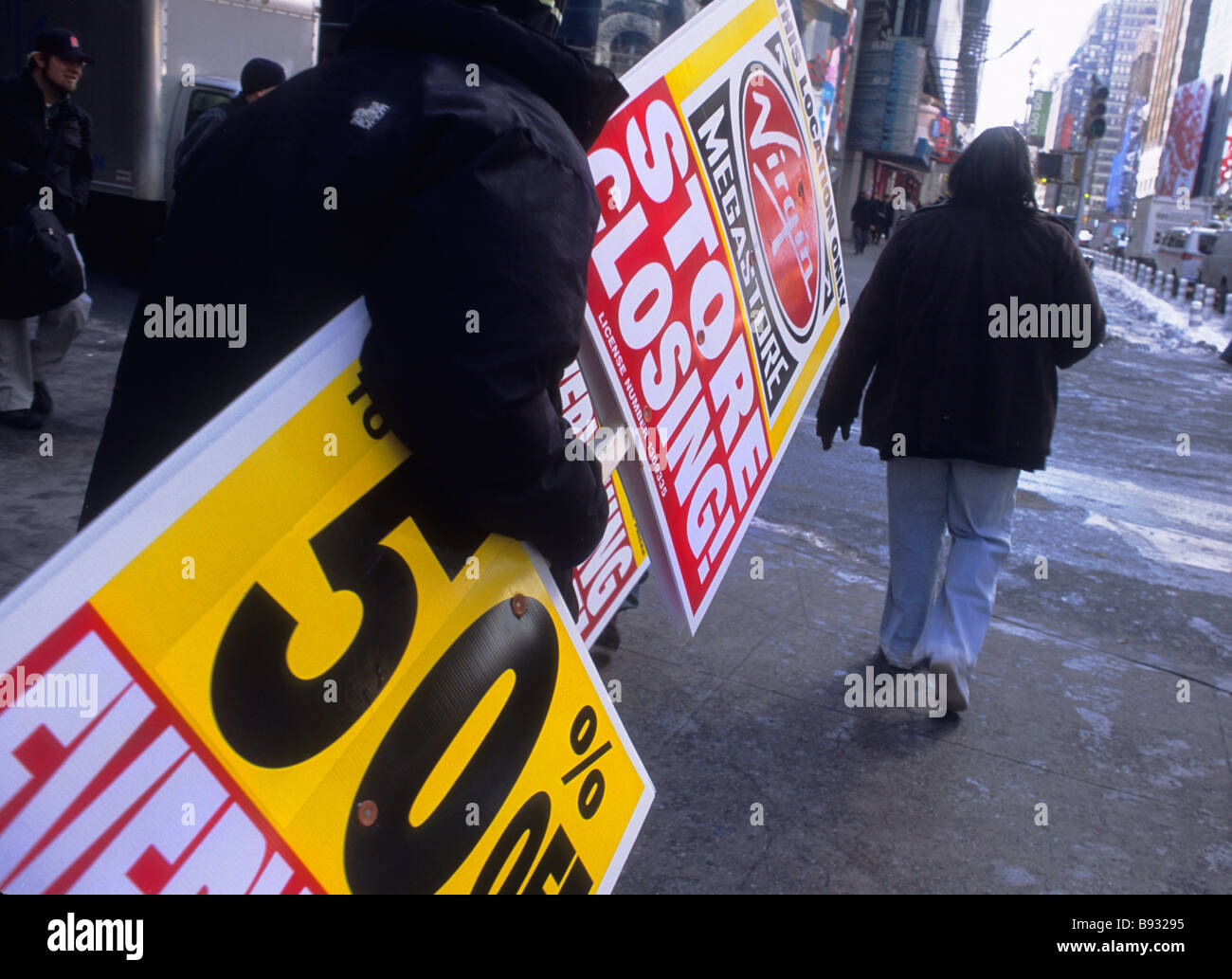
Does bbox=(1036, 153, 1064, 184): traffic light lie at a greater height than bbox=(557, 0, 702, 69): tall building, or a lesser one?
lesser

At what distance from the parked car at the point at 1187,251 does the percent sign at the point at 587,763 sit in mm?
34750

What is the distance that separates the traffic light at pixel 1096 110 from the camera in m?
17.9

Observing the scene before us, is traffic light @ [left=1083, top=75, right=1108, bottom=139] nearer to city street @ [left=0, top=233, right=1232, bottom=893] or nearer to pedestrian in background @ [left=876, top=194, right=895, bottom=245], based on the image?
city street @ [left=0, top=233, right=1232, bottom=893]

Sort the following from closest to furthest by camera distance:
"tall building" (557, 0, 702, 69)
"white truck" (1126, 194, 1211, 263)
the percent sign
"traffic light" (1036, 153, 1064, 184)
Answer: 1. the percent sign
2. "tall building" (557, 0, 702, 69)
3. "traffic light" (1036, 153, 1064, 184)
4. "white truck" (1126, 194, 1211, 263)

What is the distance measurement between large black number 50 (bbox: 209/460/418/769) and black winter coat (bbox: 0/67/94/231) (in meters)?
4.41

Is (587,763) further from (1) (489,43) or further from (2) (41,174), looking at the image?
(2) (41,174)

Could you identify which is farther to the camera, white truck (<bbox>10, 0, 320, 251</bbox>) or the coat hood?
white truck (<bbox>10, 0, 320, 251</bbox>)

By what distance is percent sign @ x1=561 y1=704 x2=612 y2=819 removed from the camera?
1.94 metres

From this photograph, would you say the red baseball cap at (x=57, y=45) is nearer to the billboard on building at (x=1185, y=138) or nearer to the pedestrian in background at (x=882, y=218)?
the pedestrian in background at (x=882, y=218)

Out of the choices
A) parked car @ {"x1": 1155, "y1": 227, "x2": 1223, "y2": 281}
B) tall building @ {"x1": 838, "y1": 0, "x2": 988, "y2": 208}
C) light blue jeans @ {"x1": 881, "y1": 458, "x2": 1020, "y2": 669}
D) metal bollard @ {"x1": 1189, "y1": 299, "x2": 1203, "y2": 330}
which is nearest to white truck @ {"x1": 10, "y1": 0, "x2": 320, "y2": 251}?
light blue jeans @ {"x1": 881, "y1": 458, "x2": 1020, "y2": 669}

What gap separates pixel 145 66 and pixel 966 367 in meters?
9.20

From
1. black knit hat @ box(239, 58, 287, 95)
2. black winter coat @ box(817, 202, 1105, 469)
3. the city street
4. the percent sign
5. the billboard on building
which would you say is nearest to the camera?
the percent sign

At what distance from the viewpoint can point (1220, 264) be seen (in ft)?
98.2

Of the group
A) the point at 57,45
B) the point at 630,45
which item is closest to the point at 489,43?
the point at 57,45
